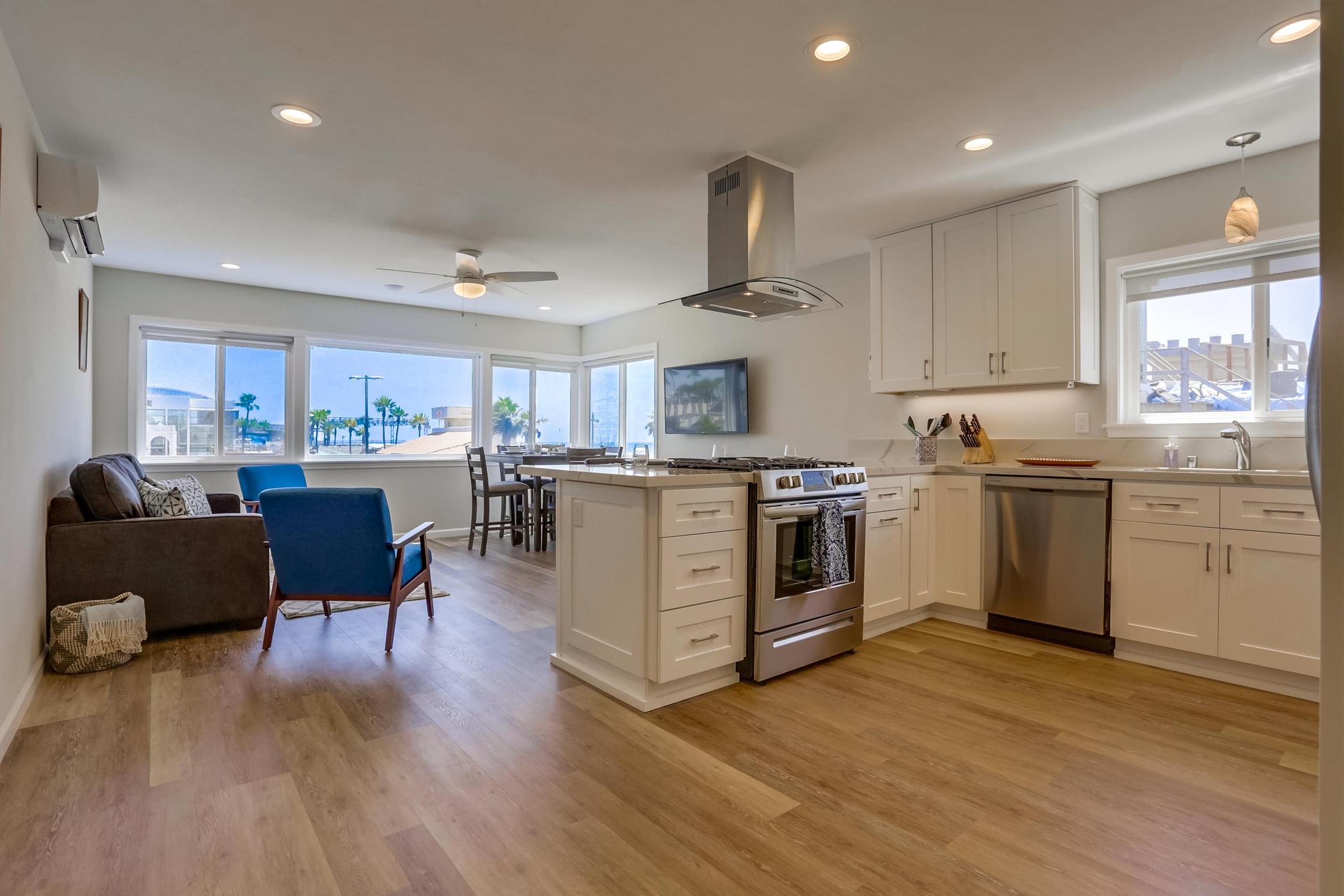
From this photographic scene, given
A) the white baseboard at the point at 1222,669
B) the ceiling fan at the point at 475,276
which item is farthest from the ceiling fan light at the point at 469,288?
the white baseboard at the point at 1222,669

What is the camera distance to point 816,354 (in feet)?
17.6

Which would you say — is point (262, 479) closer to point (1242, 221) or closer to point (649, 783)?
point (649, 783)

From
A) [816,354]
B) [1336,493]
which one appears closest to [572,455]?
[816,354]

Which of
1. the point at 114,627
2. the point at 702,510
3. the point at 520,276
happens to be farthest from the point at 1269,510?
the point at 114,627

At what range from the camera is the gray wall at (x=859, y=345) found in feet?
10.8

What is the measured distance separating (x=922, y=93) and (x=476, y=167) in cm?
218

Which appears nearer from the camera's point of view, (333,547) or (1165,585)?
(1165,585)

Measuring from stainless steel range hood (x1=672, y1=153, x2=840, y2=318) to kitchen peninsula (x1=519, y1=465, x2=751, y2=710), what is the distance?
107 cm

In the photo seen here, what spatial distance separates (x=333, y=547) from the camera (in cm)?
319

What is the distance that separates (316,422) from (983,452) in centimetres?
597

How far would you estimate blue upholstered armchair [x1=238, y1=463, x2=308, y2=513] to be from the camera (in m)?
5.28

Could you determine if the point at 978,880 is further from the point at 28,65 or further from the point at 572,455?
the point at 572,455

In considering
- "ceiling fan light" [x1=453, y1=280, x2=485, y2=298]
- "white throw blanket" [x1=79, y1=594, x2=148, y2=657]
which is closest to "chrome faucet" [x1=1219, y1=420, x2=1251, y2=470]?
"ceiling fan light" [x1=453, y1=280, x2=485, y2=298]

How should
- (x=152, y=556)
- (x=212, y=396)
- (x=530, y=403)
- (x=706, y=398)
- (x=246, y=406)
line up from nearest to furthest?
(x=152, y=556), (x=212, y=396), (x=246, y=406), (x=706, y=398), (x=530, y=403)
